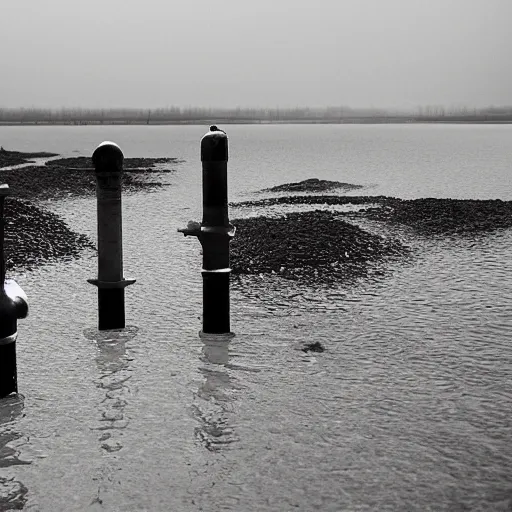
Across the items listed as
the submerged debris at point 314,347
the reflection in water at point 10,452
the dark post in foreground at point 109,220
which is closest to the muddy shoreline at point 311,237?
the dark post in foreground at point 109,220

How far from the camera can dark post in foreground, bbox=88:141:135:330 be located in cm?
702

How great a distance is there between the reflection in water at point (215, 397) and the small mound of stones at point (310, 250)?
3.82 metres

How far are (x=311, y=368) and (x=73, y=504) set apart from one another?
2.94 m

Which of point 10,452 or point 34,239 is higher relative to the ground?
point 34,239

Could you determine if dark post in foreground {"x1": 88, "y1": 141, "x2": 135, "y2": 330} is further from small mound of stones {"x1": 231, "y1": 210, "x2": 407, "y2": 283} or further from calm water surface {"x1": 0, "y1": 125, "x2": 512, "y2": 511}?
small mound of stones {"x1": 231, "y1": 210, "x2": 407, "y2": 283}

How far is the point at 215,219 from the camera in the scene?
6906 millimetres

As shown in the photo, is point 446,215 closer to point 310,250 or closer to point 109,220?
point 310,250

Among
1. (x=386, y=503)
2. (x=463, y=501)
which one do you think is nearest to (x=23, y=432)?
(x=386, y=503)

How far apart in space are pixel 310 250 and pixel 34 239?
4.80 meters

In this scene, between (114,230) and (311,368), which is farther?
(114,230)

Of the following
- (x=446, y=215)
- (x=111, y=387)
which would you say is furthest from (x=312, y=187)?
(x=111, y=387)

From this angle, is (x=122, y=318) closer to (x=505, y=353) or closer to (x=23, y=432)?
(x=23, y=432)

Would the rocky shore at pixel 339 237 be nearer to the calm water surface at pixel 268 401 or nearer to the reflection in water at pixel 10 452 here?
the calm water surface at pixel 268 401

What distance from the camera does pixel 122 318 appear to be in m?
7.76
